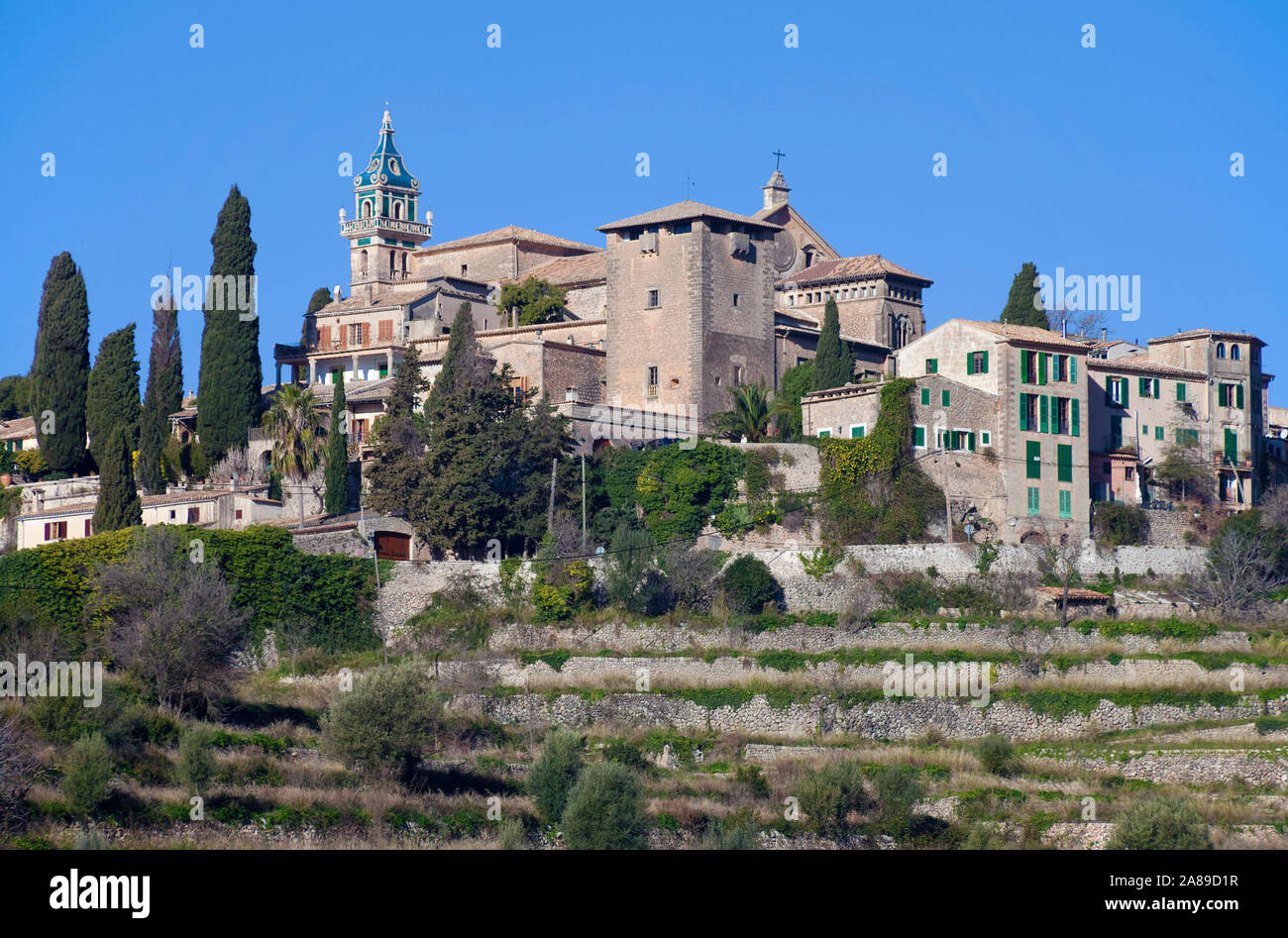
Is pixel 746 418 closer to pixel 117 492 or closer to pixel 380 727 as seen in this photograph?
pixel 117 492

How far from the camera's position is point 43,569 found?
5353 centimetres

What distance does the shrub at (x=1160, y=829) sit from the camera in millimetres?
37594

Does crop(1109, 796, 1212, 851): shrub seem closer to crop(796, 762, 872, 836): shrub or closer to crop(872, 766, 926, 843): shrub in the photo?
crop(872, 766, 926, 843): shrub

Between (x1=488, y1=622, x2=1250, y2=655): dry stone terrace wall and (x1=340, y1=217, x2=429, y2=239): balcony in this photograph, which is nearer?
(x1=488, y1=622, x2=1250, y2=655): dry stone terrace wall

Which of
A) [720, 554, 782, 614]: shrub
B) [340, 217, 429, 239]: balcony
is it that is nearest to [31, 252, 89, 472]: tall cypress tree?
[340, 217, 429, 239]: balcony

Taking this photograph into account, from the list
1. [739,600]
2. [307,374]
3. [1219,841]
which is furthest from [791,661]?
[307,374]

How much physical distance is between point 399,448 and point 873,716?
16712mm

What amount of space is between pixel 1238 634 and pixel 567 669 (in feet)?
54.7

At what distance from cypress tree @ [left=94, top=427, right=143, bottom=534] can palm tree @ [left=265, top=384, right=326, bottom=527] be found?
4848 mm

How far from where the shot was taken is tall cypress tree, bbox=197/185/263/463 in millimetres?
64375

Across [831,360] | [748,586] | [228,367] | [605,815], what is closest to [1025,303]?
[831,360]

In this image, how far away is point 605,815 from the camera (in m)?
38.5

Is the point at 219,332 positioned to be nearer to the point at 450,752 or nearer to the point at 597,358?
the point at 597,358
